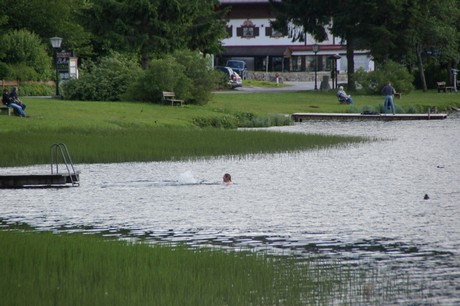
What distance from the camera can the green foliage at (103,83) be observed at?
60.1 metres

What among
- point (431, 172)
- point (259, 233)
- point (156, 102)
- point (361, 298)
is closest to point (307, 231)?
point (259, 233)

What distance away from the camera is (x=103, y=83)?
60531 mm

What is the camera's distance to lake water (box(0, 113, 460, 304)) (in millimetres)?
18422

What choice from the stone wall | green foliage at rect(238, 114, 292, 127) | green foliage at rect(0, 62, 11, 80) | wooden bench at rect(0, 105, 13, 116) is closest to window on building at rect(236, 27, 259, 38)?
the stone wall

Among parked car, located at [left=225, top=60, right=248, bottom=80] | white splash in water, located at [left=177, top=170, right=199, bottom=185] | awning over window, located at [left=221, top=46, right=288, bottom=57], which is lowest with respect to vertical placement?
white splash in water, located at [left=177, top=170, right=199, bottom=185]

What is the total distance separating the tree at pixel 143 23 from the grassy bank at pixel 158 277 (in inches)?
2061

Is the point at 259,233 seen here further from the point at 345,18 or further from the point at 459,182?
the point at 345,18

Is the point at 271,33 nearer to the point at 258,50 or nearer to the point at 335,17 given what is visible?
the point at 258,50

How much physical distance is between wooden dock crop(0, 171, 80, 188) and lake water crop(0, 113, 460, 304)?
0.57 m

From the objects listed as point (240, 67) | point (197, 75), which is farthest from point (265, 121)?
point (240, 67)

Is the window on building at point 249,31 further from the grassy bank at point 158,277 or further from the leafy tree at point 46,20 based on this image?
the grassy bank at point 158,277

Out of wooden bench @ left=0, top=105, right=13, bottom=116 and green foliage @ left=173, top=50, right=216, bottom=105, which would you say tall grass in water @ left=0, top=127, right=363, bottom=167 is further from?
green foliage @ left=173, top=50, right=216, bottom=105

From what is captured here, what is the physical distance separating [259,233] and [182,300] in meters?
6.84

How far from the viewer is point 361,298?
1456 centimetres
